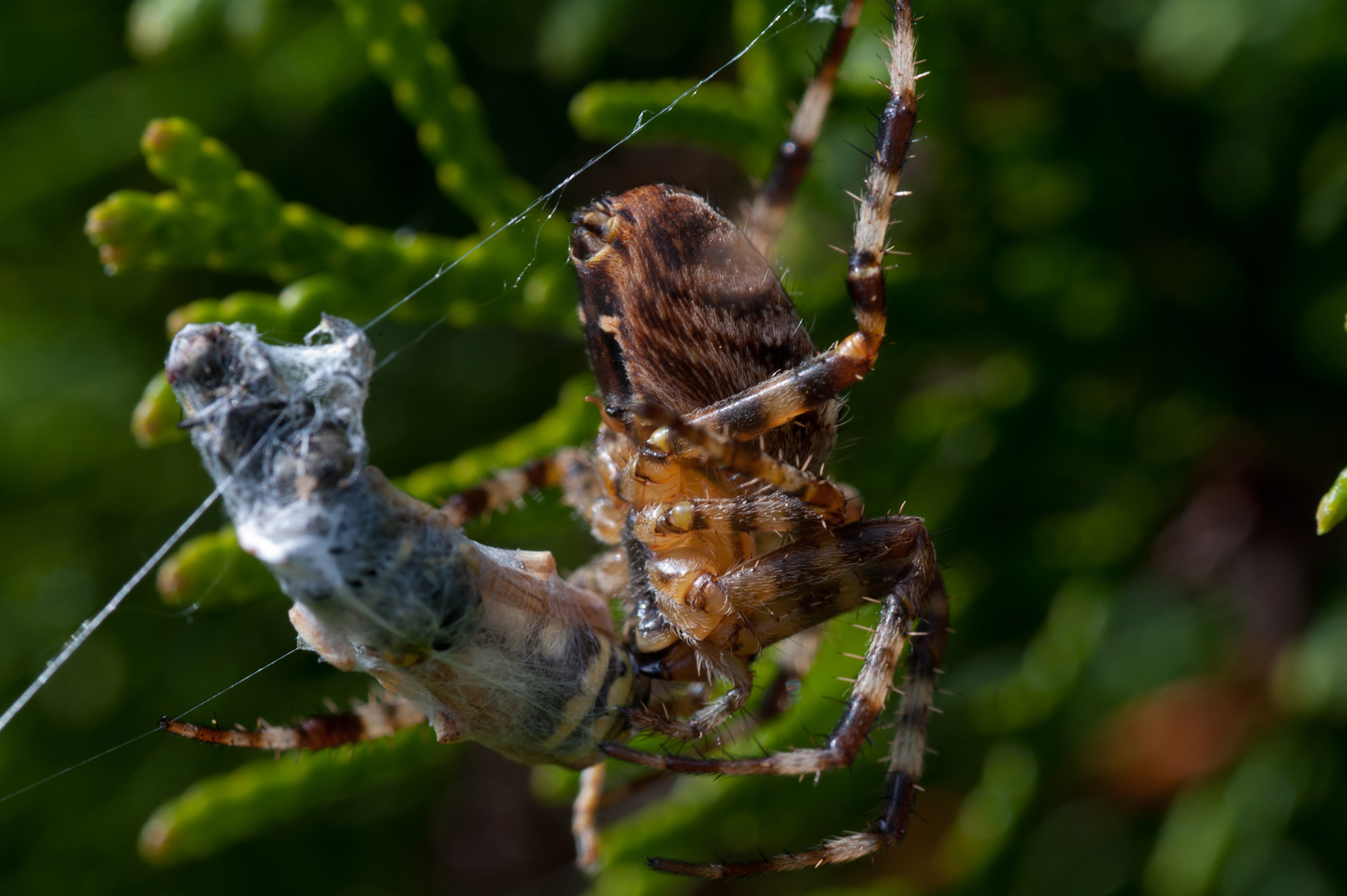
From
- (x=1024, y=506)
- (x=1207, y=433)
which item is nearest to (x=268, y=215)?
(x=1024, y=506)

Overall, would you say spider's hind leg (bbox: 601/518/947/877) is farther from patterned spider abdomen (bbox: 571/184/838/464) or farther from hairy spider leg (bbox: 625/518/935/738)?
patterned spider abdomen (bbox: 571/184/838/464)

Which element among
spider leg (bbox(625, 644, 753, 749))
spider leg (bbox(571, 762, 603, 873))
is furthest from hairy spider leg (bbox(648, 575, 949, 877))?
spider leg (bbox(571, 762, 603, 873))

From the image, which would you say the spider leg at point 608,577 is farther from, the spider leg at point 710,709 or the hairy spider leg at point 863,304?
the hairy spider leg at point 863,304

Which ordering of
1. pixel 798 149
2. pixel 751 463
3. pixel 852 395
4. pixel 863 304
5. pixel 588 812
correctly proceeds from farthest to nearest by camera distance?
pixel 852 395 < pixel 798 149 < pixel 588 812 < pixel 863 304 < pixel 751 463

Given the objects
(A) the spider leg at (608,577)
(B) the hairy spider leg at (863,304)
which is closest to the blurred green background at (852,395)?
(A) the spider leg at (608,577)

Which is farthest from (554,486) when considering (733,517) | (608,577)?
(733,517)

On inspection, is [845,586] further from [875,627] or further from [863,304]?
[863,304]
